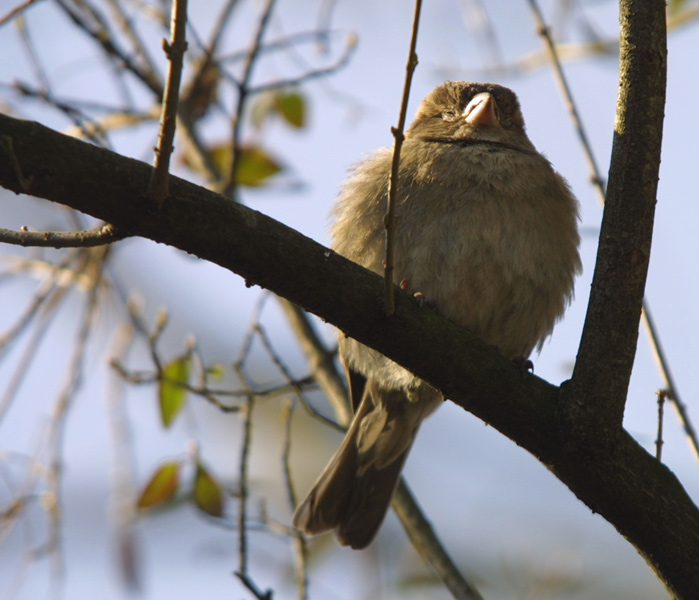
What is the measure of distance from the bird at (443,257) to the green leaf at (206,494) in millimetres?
400

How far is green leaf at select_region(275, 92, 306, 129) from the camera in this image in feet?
14.6

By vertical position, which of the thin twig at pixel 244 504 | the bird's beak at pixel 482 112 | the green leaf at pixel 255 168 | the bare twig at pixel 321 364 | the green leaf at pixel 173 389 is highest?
the bird's beak at pixel 482 112

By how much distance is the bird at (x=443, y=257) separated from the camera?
10.7 feet

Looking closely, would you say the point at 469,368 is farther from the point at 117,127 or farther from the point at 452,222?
the point at 117,127

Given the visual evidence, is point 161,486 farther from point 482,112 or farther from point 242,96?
point 482,112

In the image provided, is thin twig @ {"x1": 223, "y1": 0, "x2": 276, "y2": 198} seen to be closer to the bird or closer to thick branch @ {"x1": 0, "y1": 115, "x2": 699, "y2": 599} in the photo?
the bird

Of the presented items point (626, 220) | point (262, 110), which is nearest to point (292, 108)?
point (262, 110)

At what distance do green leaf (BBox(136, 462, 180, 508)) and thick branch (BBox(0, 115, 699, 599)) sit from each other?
1529 mm

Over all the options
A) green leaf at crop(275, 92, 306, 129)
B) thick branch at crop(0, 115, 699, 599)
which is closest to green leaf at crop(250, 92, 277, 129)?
green leaf at crop(275, 92, 306, 129)

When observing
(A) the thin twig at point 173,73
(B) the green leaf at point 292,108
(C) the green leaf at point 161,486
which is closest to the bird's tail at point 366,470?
(C) the green leaf at point 161,486

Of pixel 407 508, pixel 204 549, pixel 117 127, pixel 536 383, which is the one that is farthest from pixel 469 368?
pixel 117 127

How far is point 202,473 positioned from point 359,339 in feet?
4.71

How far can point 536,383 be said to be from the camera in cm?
257

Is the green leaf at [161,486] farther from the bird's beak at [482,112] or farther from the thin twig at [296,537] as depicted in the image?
the bird's beak at [482,112]
